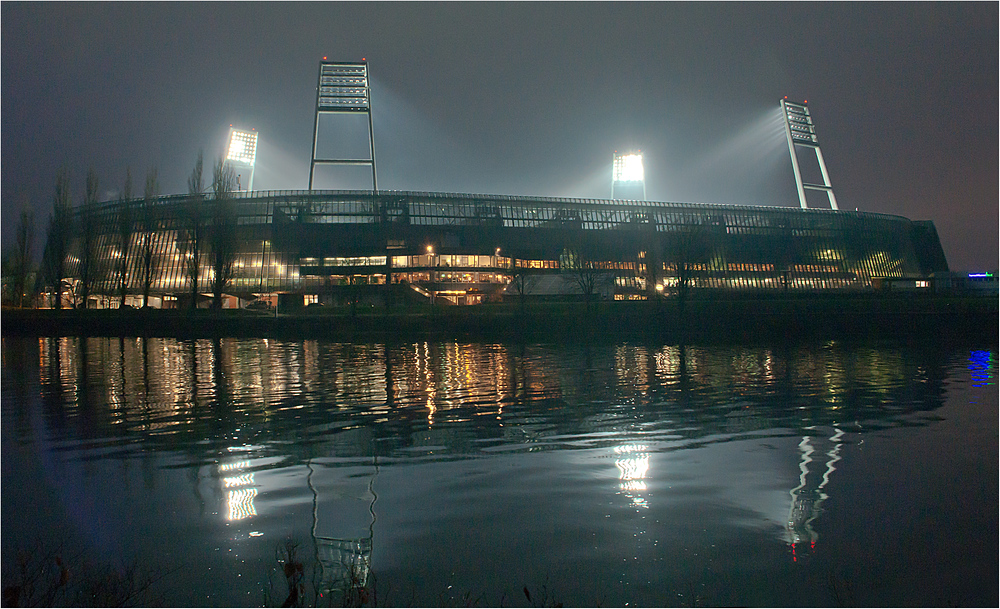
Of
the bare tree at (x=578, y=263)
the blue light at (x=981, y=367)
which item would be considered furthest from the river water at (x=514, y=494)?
the bare tree at (x=578, y=263)

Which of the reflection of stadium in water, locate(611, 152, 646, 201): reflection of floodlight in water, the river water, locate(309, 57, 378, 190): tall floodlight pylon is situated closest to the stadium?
locate(309, 57, 378, 190): tall floodlight pylon

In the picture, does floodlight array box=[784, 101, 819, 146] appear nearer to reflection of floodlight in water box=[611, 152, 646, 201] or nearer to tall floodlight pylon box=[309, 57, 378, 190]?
reflection of floodlight in water box=[611, 152, 646, 201]

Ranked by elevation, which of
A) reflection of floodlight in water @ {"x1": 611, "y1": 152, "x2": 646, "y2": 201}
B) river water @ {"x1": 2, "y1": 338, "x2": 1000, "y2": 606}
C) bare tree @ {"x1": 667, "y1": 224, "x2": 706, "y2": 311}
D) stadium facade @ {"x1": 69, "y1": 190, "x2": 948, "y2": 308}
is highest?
reflection of floodlight in water @ {"x1": 611, "y1": 152, "x2": 646, "y2": 201}

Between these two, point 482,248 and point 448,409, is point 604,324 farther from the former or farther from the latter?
point 482,248

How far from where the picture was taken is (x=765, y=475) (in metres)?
7.22

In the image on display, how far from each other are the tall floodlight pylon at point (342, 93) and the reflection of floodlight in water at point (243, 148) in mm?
30095

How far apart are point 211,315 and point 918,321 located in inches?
1857

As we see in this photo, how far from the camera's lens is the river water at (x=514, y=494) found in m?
4.66

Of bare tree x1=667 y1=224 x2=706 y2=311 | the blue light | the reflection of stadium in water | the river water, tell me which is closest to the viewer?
the river water

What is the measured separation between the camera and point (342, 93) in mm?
85375

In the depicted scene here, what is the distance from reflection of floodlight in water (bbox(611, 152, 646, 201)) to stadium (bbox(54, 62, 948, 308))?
70.7ft

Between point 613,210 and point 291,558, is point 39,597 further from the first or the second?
point 613,210

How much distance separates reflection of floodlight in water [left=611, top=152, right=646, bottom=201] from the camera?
117062mm

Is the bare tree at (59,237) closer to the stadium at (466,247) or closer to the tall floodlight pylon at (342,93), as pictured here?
the stadium at (466,247)
